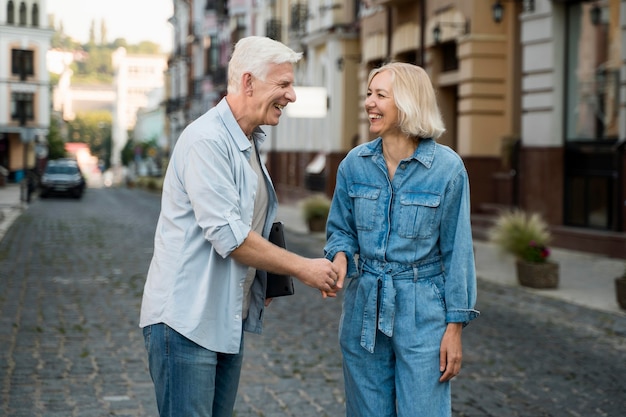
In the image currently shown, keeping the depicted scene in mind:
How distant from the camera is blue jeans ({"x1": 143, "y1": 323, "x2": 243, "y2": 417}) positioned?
3.97m

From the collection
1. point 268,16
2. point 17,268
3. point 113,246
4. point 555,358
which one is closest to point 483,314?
point 555,358

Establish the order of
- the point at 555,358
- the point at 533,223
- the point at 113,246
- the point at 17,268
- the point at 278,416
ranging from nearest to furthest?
the point at 278,416 < the point at 555,358 < the point at 533,223 < the point at 17,268 < the point at 113,246

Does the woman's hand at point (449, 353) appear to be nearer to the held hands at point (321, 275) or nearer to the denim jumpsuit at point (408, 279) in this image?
the denim jumpsuit at point (408, 279)

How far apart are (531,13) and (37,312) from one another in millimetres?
12689

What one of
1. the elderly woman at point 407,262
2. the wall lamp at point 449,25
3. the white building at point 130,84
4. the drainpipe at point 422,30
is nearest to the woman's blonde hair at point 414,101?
the elderly woman at point 407,262

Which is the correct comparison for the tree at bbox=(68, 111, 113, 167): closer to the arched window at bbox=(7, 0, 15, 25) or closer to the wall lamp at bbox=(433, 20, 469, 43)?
the arched window at bbox=(7, 0, 15, 25)

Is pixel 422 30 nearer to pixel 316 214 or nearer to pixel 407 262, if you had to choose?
pixel 316 214

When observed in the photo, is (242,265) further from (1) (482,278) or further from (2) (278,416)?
(1) (482,278)

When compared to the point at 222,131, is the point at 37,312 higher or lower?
lower

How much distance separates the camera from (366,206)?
4.20 meters

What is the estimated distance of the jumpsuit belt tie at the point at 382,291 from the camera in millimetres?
4113

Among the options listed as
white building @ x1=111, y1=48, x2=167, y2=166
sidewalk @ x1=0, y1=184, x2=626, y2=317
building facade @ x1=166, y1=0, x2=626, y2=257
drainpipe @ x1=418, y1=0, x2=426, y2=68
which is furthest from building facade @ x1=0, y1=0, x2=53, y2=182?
white building @ x1=111, y1=48, x2=167, y2=166

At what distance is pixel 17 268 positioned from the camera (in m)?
16.1

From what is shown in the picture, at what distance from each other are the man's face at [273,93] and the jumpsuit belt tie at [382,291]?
0.66 metres
